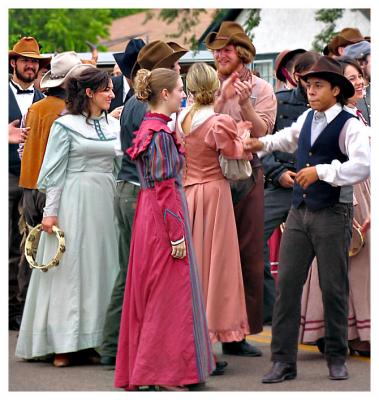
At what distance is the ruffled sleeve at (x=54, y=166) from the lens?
30.5ft

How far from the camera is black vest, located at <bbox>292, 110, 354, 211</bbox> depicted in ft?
27.5

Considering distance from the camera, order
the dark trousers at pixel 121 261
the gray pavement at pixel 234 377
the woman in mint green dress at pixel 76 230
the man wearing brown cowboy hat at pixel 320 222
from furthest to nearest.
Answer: the woman in mint green dress at pixel 76 230 < the dark trousers at pixel 121 261 < the gray pavement at pixel 234 377 < the man wearing brown cowboy hat at pixel 320 222

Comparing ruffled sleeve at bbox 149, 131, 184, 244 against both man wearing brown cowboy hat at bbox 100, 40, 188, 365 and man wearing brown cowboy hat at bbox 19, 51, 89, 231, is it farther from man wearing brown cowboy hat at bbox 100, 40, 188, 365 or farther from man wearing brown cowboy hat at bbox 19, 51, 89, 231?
man wearing brown cowboy hat at bbox 19, 51, 89, 231

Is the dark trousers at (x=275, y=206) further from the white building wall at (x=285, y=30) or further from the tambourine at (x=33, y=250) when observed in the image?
the white building wall at (x=285, y=30)

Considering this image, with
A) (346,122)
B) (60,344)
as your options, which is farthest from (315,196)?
(60,344)

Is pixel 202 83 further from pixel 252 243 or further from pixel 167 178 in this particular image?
pixel 252 243

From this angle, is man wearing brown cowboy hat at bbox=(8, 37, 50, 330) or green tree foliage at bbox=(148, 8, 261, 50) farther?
green tree foliage at bbox=(148, 8, 261, 50)

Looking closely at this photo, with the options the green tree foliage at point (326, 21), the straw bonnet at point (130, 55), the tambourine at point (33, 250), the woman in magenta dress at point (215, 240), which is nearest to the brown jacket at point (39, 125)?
the straw bonnet at point (130, 55)

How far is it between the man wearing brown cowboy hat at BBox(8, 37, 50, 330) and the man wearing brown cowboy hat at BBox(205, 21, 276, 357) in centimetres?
228

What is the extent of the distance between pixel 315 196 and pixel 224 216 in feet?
3.45

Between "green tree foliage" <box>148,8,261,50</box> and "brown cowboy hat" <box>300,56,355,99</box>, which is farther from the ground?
"green tree foliage" <box>148,8,261,50</box>

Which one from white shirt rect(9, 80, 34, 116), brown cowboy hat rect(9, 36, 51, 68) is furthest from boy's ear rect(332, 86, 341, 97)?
brown cowboy hat rect(9, 36, 51, 68)

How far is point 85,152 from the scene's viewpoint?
30.8ft
